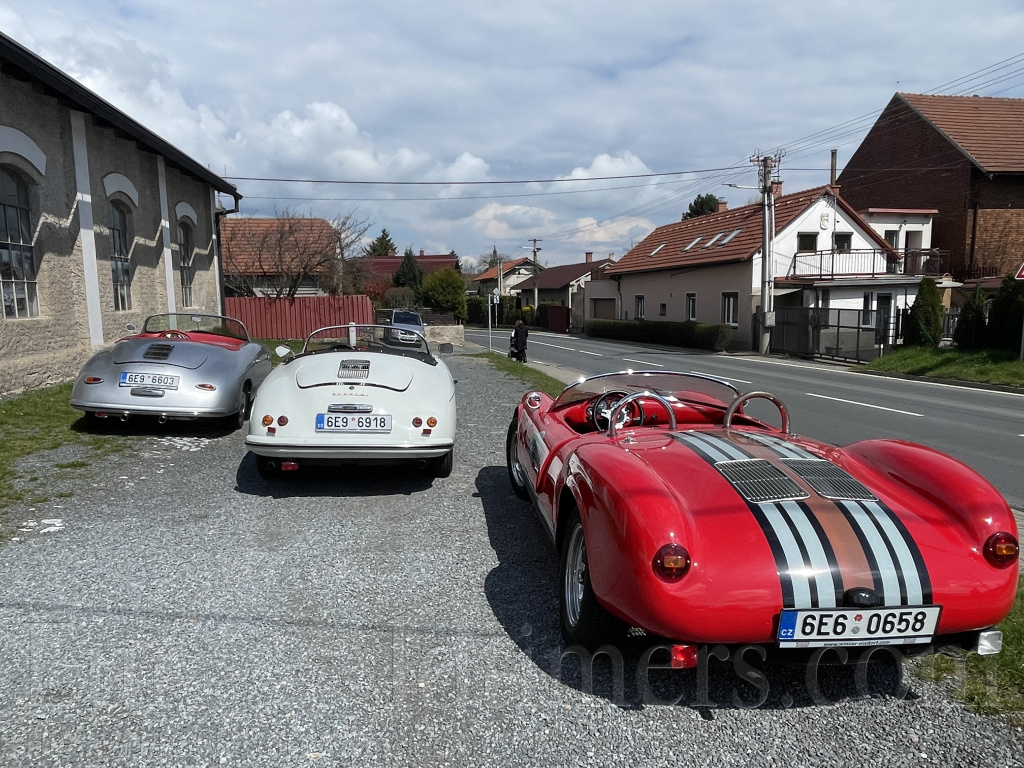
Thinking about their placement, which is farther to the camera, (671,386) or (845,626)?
(671,386)

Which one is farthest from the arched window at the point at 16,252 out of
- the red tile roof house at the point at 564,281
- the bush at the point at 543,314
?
the red tile roof house at the point at 564,281

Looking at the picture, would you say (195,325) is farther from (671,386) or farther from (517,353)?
(517,353)

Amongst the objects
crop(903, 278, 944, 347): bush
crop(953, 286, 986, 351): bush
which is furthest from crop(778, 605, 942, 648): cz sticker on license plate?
crop(903, 278, 944, 347): bush

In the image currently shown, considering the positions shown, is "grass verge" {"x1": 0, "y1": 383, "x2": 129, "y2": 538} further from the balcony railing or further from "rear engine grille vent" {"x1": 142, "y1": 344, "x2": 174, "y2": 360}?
the balcony railing

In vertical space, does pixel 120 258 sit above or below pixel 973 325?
above

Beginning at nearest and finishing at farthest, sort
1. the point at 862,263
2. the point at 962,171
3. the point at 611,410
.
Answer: the point at 611,410, the point at 862,263, the point at 962,171

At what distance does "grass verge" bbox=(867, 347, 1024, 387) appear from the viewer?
16.5 meters

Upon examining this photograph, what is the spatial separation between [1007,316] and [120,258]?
1977 cm

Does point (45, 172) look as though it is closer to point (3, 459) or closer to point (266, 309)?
point (3, 459)

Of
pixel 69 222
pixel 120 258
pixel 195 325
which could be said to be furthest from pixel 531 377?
pixel 69 222

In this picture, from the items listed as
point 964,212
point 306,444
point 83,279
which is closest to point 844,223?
point 964,212

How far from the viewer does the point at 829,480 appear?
3057 mm

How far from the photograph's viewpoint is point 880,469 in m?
3.22

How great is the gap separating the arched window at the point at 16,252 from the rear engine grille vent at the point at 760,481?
1004cm
